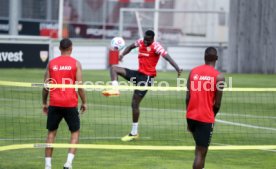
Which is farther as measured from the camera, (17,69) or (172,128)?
(17,69)

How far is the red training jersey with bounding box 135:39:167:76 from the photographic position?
1867 centimetres

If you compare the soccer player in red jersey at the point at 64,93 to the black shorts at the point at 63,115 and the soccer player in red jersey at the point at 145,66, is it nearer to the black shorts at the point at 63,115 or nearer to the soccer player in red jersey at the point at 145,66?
the black shorts at the point at 63,115

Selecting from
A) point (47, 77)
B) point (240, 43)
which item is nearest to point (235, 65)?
point (240, 43)

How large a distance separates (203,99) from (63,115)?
2541 millimetres

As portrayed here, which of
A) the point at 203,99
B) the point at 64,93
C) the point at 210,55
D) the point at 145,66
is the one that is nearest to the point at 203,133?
the point at 203,99

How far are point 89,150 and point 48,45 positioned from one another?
21.4 metres

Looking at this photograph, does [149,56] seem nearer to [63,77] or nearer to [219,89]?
[63,77]

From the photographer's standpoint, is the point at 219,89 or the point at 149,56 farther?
the point at 149,56

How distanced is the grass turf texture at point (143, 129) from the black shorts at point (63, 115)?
981mm

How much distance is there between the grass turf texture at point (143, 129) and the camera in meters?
15.4

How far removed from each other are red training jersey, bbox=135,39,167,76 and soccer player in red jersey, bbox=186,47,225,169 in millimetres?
5980

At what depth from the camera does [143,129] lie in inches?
781

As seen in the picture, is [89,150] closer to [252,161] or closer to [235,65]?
[252,161]

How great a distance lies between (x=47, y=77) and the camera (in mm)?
13922
